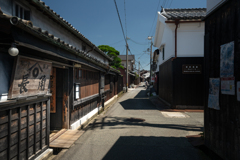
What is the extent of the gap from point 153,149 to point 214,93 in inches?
109

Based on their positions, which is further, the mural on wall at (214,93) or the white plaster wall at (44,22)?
the white plaster wall at (44,22)

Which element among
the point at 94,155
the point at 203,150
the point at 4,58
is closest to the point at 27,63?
the point at 4,58

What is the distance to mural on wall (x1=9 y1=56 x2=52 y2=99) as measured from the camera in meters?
3.73

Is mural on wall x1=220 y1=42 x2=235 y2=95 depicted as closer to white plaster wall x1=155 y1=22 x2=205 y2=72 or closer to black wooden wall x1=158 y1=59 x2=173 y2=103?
white plaster wall x1=155 y1=22 x2=205 y2=72

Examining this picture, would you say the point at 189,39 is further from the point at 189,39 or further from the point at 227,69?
the point at 227,69

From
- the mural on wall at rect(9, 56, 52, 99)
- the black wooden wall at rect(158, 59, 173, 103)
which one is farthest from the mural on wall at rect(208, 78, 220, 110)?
the black wooden wall at rect(158, 59, 173, 103)

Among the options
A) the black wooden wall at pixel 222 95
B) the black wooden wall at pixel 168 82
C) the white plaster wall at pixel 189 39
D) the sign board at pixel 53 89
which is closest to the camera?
the black wooden wall at pixel 222 95

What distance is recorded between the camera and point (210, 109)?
5.42m

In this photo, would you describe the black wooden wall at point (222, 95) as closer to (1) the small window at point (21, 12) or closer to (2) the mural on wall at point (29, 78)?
(2) the mural on wall at point (29, 78)

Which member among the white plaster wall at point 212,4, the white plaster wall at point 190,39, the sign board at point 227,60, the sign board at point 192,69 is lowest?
the sign board at point 227,60

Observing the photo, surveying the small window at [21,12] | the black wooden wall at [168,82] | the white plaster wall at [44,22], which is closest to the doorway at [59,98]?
the small window at [21,12]

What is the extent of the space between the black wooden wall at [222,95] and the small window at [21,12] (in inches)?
276

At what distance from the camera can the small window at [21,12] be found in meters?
6.32

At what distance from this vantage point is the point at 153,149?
19.0 feet
